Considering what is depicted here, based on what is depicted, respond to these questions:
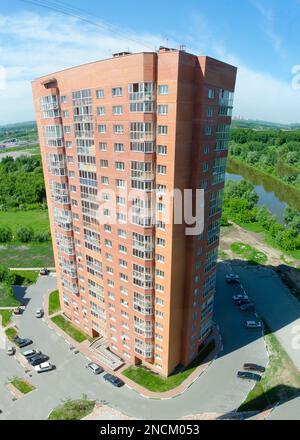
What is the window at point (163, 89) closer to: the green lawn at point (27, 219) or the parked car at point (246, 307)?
the parked car at point (246, 307)

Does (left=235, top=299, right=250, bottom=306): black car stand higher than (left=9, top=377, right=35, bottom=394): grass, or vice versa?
(left=235, top=299, right=250, bottom=306): black car

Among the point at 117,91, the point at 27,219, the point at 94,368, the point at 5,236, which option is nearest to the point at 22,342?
the point at 94,368

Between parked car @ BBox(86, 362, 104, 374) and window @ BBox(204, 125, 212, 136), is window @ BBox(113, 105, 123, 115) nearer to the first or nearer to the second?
window @ BBox(204, 125, 212, 136)

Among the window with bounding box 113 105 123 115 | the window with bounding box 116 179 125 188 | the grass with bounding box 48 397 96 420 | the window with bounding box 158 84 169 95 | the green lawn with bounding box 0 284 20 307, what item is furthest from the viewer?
the green lawn with bounding box 0 284 20 307

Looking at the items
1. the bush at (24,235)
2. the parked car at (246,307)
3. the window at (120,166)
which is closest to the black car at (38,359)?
the window at (120,166)

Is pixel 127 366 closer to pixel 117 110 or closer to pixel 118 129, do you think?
pixel 118 129

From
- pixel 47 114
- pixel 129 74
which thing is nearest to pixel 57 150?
pixel 47 114

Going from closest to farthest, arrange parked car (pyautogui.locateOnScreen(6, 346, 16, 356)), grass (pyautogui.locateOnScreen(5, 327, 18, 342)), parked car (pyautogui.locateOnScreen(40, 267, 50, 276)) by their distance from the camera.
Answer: parked car (pyautogui.locateOnScreen(6, 346, 16, 356)) → grass (pyautogui.locateOnScreen(5, 327, 18, 342)) → parked car (pyautogui.locateOnScreen(40, 267, 50, 276))

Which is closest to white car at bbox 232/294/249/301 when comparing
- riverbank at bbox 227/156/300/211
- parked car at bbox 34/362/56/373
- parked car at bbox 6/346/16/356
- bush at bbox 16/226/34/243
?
parked car at bbox 34/362/56/373
